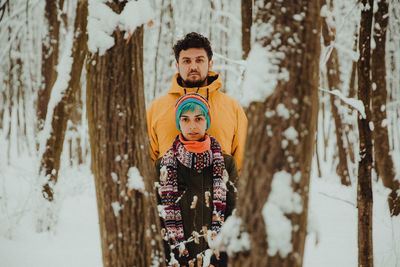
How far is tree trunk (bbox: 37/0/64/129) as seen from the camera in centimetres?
555

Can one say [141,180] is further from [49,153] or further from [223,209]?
[49,153]

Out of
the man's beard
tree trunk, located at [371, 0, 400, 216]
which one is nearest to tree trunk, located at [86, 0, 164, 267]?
the man's beard

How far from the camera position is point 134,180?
70.4 inches

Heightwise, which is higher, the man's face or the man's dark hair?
the man's dark hair

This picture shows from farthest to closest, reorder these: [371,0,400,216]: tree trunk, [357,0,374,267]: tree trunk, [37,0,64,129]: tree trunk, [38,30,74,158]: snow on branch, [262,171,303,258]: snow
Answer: [37,0,64,129]: tree trunk
[371,0,400,216]: tree trunk
[38,30,74,158]: snow on branch
[357,0,374,267]: tree trunk
[262,171,303,258]: snow

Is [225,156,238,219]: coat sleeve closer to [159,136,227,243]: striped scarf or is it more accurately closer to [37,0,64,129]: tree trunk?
[159,136,227,243]: striped scarf

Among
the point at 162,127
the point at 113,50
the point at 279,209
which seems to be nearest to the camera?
the point at 279,209

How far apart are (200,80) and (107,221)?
1.33 meters

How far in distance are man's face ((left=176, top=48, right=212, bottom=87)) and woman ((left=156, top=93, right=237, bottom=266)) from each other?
1.17 feet

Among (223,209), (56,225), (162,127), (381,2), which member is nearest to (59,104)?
(56,225)

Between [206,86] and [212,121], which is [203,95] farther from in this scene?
[212,121]

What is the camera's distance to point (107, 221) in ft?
5.96

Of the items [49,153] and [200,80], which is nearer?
[200,80]

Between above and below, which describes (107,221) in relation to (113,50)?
below
